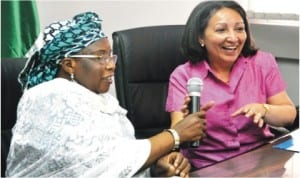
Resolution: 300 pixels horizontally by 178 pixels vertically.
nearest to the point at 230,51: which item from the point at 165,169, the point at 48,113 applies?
the point at 165,169

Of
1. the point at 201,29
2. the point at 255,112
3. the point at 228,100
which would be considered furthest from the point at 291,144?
the point at 201,29

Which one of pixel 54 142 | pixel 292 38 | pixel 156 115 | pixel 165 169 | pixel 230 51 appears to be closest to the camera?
pixel 54 142

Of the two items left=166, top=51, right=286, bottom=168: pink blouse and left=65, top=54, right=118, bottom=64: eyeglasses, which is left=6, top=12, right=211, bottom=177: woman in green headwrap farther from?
left=166, top=51, right=286, bottom=168: pink blouse

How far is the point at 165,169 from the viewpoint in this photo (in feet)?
4.82

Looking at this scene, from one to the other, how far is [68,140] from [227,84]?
734mm

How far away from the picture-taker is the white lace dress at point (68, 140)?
136 centimetres

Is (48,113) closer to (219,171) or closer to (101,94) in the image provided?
(101,94)

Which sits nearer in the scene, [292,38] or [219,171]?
[219,171]

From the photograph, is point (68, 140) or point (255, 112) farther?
point (255, 112)

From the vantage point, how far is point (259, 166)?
1.48 metres

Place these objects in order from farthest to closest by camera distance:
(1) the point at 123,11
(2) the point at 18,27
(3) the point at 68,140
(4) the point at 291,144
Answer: (1) the point at 123,11 < (2) the point at 18,27 < (4) the point at 291,144 < (3) the point at 68,140

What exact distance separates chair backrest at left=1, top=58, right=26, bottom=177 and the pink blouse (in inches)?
22.6

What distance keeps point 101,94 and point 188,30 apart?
56cm

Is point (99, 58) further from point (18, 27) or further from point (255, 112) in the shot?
point (18, 27)
